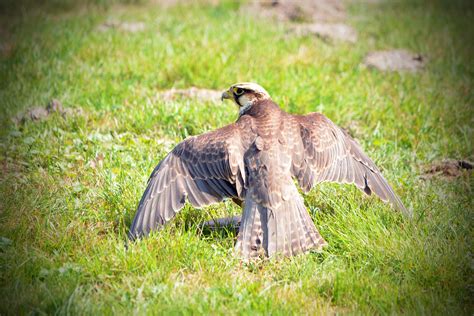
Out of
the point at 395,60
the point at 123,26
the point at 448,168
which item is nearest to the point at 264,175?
the point at 448,168

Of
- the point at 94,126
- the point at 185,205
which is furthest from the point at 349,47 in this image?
the point at 185,205

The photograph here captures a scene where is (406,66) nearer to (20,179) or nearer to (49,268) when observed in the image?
(20,179)

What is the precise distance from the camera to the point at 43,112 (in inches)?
313

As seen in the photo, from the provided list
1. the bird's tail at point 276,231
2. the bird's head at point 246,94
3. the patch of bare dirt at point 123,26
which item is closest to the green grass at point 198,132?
the bird's tail at point 276,231

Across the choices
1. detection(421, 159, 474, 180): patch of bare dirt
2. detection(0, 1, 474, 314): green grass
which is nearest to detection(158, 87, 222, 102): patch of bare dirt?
detection(0, 1, 474, 314): green grass

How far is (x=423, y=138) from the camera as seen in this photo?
7.84 m

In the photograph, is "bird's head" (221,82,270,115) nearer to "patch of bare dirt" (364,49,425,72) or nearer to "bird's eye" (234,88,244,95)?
"bird's eye" (234,88,244,95)

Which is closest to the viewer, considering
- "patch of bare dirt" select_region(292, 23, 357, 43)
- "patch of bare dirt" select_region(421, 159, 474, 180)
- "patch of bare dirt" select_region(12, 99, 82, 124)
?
"patch of bare dirt" select_region(421, 159, 474, 180)

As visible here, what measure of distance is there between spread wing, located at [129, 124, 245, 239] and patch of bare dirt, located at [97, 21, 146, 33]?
6032 mm

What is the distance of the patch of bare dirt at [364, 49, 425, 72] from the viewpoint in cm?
1002

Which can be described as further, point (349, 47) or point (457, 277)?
point (349, 47)

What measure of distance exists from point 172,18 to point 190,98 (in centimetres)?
384

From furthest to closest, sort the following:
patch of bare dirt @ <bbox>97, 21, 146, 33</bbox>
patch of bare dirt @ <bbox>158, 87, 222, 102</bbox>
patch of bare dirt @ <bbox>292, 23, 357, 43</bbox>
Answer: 1. patch of bare dirt @ <bbox>292, 23, 357, 43</bbox>
2. patch of bare dirt @ <bbox>97, 21, 146, 33</bbox>
3. patch of bare dirt @ <bbox>158, 87, 222, 102</bbox>

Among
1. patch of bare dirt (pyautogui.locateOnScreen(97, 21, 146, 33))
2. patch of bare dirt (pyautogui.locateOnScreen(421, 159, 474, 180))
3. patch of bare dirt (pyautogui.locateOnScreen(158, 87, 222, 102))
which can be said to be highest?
patch of bare dirt (pyautogui.locateOnScreen(97, 21, 146, 33))
